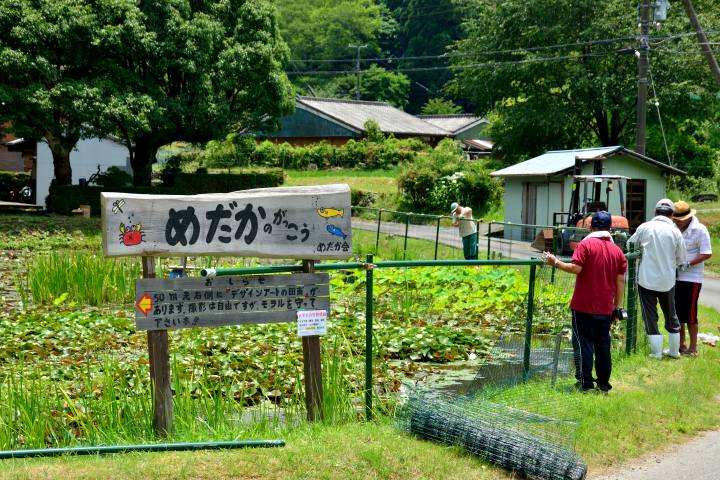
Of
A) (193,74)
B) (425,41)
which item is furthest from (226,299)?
(425,41)

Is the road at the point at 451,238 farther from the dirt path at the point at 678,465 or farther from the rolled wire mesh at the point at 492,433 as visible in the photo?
the rolled wire mesh at the point at 492,433

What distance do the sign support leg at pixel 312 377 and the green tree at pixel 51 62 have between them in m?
25.1

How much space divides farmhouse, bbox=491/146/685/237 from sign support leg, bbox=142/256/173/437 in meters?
25.1

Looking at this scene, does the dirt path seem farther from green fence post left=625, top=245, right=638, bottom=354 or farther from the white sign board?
A: green fence post left=625, top=245, right=638, bottom=354

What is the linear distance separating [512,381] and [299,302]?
2.60 metres

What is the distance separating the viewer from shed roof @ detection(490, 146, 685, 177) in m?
30.6

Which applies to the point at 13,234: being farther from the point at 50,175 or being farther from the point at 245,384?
the point at 245,384

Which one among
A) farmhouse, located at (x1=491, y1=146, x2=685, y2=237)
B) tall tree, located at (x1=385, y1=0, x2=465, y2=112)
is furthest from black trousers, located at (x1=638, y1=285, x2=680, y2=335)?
tall tree, located at (x1=385, y1=0, x2=465, y2=112)

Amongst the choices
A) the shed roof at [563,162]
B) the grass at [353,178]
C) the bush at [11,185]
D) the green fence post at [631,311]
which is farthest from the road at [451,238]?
the bush at [11,185]

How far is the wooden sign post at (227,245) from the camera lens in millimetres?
6719

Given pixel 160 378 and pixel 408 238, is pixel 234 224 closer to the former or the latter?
pixel 160 378

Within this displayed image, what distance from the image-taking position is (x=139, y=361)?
30.8 ft

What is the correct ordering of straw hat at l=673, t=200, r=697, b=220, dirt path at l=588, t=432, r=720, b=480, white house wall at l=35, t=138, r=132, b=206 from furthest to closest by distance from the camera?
white house wall at l=35, t=138, r=132, b=206 → straw hat at l=673, t=200, r=697, b=220 → dirt path at l=588, t=432, r=720, b=480

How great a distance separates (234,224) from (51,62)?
27210mm
